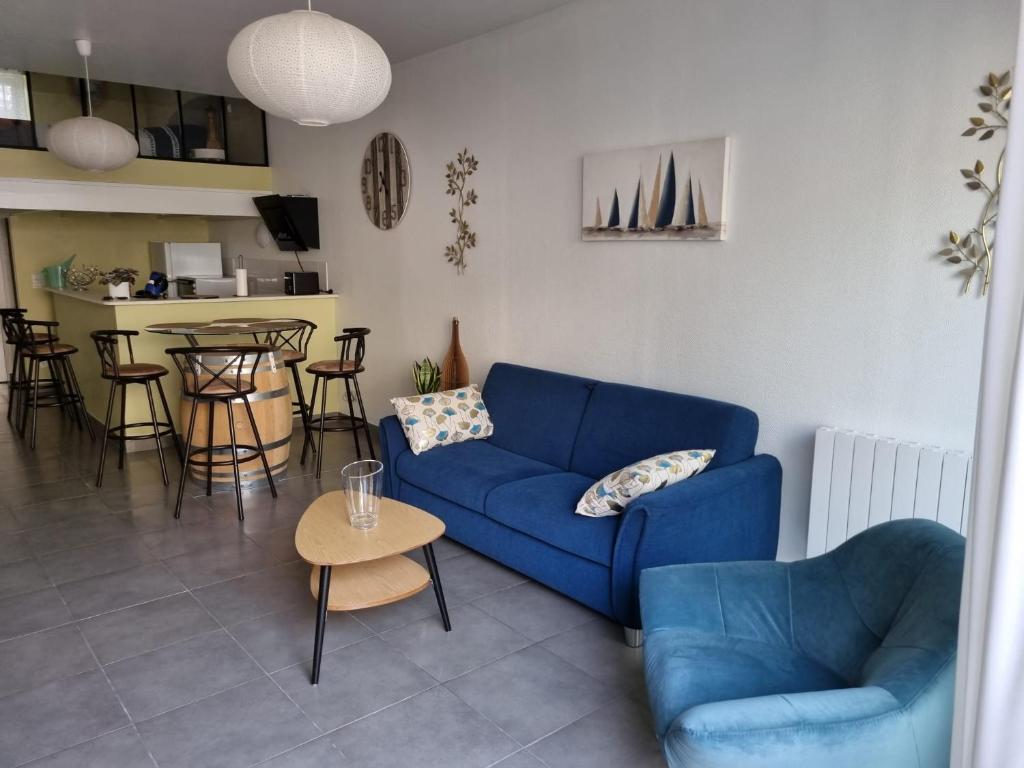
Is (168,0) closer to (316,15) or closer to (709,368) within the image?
(316,15)

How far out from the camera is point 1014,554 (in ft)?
3.79

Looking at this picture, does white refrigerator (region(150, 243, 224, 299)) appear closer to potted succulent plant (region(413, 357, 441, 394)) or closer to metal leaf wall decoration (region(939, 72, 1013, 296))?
potted succulent plant (region(413, 357, 441, 394))

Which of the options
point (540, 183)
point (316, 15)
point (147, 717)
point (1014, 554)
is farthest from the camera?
point (540, 183)

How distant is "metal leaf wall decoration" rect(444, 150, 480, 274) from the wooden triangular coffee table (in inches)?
87.2

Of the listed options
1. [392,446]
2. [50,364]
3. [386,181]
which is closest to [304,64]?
[392,446]

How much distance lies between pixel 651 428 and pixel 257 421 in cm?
243

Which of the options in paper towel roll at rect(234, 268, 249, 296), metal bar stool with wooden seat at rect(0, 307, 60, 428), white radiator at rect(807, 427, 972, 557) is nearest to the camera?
white radiator at rect(807, 427, 972, 557)

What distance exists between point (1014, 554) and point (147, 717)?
2.46 metres

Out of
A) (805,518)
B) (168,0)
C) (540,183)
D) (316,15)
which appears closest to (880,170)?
(805,518)

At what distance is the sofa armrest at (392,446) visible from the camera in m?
3.96

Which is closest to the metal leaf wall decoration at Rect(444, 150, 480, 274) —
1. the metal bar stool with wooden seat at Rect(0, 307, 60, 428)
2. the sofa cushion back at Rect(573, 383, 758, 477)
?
the sofa cushion back at Rect(573, 383, 758, 477)

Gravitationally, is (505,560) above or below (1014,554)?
below

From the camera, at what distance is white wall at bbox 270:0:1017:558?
106 inches

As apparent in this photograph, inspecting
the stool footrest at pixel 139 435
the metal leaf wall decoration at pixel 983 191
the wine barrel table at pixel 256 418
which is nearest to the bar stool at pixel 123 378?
the stool footrest at pixel 139 435
